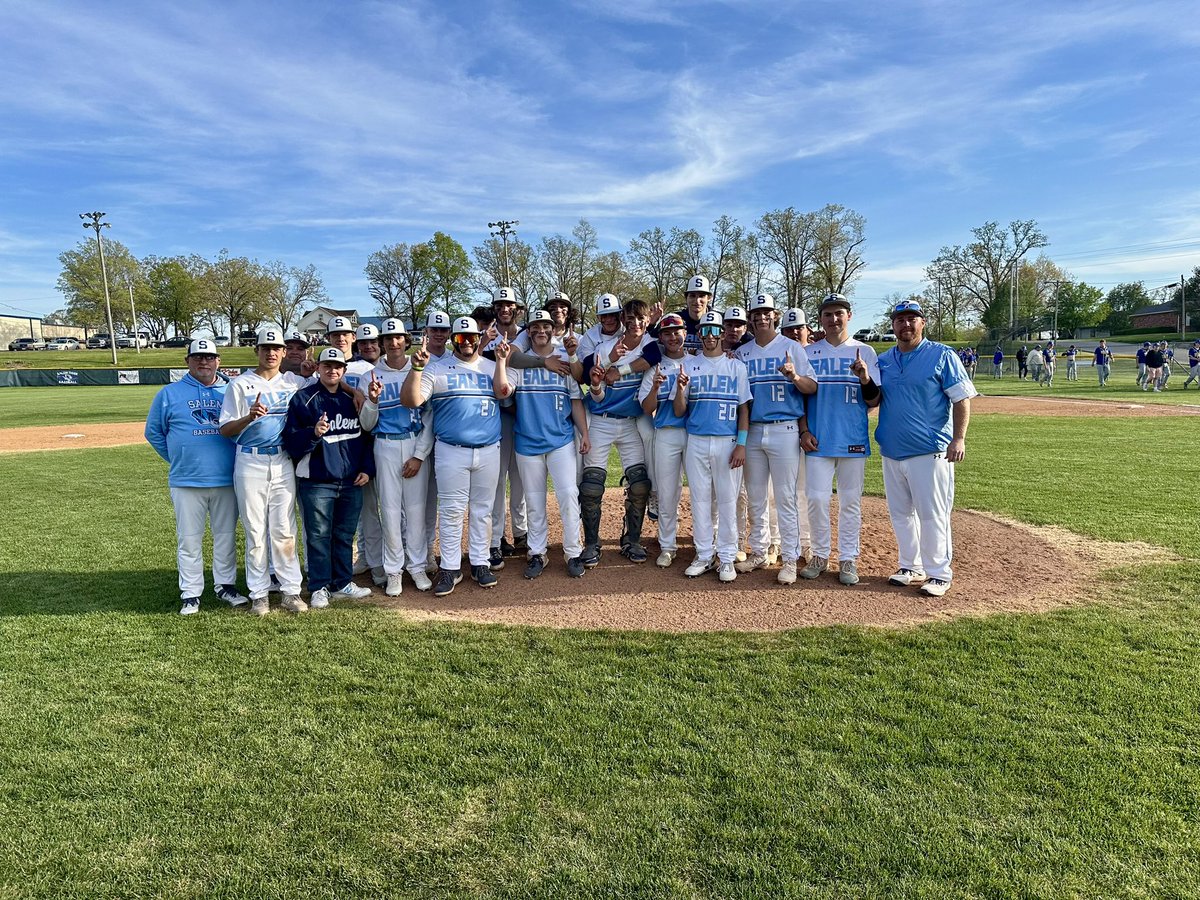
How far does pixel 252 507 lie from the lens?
5.12 m

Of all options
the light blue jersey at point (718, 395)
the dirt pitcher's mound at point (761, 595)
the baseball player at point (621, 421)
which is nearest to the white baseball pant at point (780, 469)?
the light blue jersey at point (718, 395)

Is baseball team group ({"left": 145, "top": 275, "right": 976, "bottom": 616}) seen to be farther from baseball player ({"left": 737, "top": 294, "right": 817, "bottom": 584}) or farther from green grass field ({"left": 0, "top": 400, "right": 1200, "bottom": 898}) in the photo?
green grass field ({"left": 0, "top": 400, "right": 1200, "bottom": 898})

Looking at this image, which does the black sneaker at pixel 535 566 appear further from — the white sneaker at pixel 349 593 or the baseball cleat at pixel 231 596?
the baseball cleat at pixel 231 596

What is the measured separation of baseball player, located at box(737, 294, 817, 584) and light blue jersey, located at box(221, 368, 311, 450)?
12.1ft

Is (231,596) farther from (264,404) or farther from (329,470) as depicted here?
(264,404)

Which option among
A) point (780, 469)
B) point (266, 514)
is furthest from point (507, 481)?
point (780, 469)

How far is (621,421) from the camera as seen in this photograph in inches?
237

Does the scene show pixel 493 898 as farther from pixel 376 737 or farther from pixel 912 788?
pixel 912 788

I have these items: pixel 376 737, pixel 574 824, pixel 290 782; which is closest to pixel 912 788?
pixel 574 824

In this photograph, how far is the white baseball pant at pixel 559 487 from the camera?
5742 millimetres

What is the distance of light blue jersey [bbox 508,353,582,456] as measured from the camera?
18.6 feet

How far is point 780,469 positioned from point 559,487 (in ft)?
6.02

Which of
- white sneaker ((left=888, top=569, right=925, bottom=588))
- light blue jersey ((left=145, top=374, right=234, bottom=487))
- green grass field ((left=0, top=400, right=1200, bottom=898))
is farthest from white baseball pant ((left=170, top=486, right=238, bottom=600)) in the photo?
white sneaker ((left=888, top=569, right=925, bottom=588))

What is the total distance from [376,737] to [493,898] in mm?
1273
